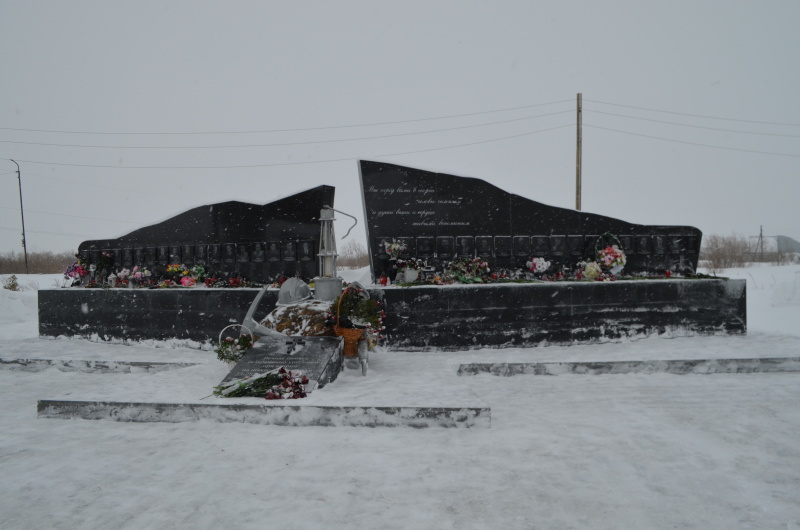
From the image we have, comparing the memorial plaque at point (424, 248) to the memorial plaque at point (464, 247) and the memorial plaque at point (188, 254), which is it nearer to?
the memorial plaque at point (464, 247)

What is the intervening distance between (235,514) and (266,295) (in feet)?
20.8

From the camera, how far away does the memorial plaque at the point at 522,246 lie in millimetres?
10359

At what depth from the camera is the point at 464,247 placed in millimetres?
10219

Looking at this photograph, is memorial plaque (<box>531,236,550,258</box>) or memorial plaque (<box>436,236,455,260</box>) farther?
memorial plaque (<box>531,236,550,258</box>)

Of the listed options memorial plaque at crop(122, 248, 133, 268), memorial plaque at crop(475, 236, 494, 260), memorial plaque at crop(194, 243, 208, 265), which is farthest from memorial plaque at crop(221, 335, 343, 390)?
memorial plaque at crop(122, 248, 133, 268)

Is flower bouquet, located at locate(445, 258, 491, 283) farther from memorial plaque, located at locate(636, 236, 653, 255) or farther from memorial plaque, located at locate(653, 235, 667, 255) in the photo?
memorial plaque, located at locate(653, 235, 667, 255)

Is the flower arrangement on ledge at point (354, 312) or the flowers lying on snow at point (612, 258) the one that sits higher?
the flowers lying on snow at point (612, 258)

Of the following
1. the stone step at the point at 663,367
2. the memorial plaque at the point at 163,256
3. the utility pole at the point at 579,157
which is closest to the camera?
the stone step at the point at 663,367

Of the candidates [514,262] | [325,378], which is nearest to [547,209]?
[514,262]

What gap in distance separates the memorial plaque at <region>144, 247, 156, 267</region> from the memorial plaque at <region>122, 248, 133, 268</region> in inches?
16.6

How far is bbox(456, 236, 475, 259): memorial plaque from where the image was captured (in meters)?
10.2

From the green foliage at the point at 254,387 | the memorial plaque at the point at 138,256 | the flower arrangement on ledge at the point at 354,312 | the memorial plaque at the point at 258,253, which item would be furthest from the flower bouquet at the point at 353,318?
the memorial plaque at the point at 138,256

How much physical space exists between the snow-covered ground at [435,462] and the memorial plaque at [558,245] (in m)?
4.14

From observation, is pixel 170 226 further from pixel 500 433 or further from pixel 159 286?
pixel 500 433
